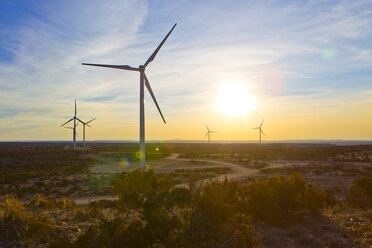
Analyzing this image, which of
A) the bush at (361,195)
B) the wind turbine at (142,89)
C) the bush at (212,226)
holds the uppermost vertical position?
the wind turbine at (142,89)

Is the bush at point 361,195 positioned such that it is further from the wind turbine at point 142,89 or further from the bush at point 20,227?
the wind turbine at point 142,89

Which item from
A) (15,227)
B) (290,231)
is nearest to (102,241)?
(15,227)

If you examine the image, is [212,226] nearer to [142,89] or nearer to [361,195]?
[361,195]

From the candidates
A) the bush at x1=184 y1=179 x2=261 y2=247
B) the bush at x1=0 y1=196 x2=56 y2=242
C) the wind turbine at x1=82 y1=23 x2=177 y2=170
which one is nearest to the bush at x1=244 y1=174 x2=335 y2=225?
the bush at x1=184 y1=179 x2=261 y2=247

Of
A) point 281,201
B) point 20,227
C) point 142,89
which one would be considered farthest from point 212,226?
point 142,89

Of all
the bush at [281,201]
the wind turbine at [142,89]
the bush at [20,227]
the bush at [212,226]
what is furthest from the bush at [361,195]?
the wind turbine at [142,89]

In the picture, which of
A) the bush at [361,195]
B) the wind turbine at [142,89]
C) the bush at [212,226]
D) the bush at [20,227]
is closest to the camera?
the bush at [212,226]
